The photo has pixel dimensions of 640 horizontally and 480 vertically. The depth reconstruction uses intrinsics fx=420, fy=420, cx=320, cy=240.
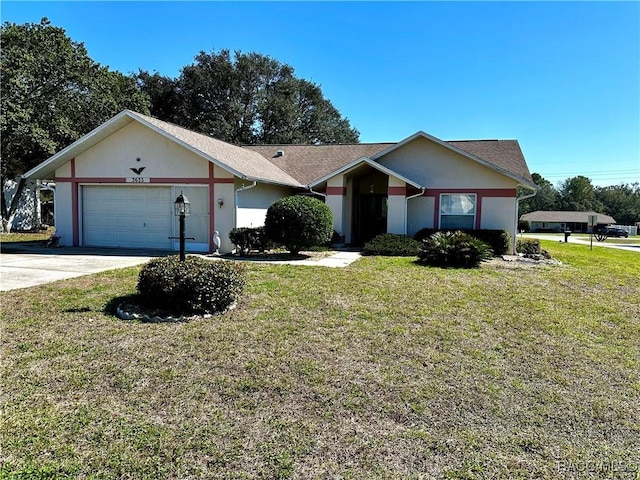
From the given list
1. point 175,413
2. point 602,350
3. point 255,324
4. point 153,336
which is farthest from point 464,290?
point 175,413

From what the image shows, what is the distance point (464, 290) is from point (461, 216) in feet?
27.9

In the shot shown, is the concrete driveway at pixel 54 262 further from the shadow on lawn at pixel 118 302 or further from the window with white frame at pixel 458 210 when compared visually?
the window with white frame at pixel 458 210

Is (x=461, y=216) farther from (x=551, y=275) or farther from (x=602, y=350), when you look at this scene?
(x=602, y=350)

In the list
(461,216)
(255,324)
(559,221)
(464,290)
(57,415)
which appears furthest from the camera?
(559,221)

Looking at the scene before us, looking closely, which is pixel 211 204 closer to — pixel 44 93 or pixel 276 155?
pixel 276 155

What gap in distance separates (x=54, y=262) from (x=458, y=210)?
Result: 45.1 feet

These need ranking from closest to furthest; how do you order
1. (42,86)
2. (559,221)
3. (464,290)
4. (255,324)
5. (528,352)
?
1. (528,352)
2. (255,324)
3. (464,290)
4. (42,86)
5. (559,221)

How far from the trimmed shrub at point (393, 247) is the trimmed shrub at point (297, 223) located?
2.13 metres

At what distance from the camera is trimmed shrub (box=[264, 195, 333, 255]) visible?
1255 centimetres

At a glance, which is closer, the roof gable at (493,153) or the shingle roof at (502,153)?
the roof gable at (493,153)

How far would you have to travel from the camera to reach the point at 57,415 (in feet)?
11.7

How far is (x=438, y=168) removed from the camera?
54.3 feet

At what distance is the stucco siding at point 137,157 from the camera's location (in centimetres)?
1424

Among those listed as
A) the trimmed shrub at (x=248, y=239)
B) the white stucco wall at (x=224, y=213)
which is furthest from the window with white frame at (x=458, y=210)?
the white stucco wall at (x=224, y=213)
